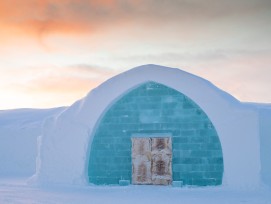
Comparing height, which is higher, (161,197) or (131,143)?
(131,143)

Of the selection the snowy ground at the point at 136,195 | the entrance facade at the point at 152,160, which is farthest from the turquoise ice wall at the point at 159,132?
the snowy ground at the point at 136,195

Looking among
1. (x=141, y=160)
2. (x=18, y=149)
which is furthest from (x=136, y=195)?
(x=18, y=149)

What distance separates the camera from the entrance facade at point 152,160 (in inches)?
539

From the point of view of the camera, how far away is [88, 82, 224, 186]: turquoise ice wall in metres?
13.4

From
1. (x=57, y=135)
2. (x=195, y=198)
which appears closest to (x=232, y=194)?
(x=195, y=198)

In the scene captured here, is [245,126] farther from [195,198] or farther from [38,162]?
[38,162]

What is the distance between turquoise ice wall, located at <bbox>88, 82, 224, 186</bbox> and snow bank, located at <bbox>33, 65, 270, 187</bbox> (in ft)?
0.83

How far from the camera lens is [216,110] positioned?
13367 mm

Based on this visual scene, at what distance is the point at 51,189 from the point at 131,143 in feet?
9.02

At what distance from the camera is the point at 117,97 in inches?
568

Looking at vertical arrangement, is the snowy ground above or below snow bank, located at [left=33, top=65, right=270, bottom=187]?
below

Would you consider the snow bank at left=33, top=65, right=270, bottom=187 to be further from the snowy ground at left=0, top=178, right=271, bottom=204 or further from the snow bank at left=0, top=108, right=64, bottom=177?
the snow bank at left=0, top=108, right=64, bottom=177

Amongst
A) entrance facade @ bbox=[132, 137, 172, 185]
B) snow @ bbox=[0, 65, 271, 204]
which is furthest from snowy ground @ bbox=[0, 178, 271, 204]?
entrance facade @ bbox=[132, 137, 172, 185]

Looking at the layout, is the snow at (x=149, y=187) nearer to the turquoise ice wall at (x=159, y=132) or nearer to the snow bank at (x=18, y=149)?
the turquoise ice wall at (x=159, y=132)
